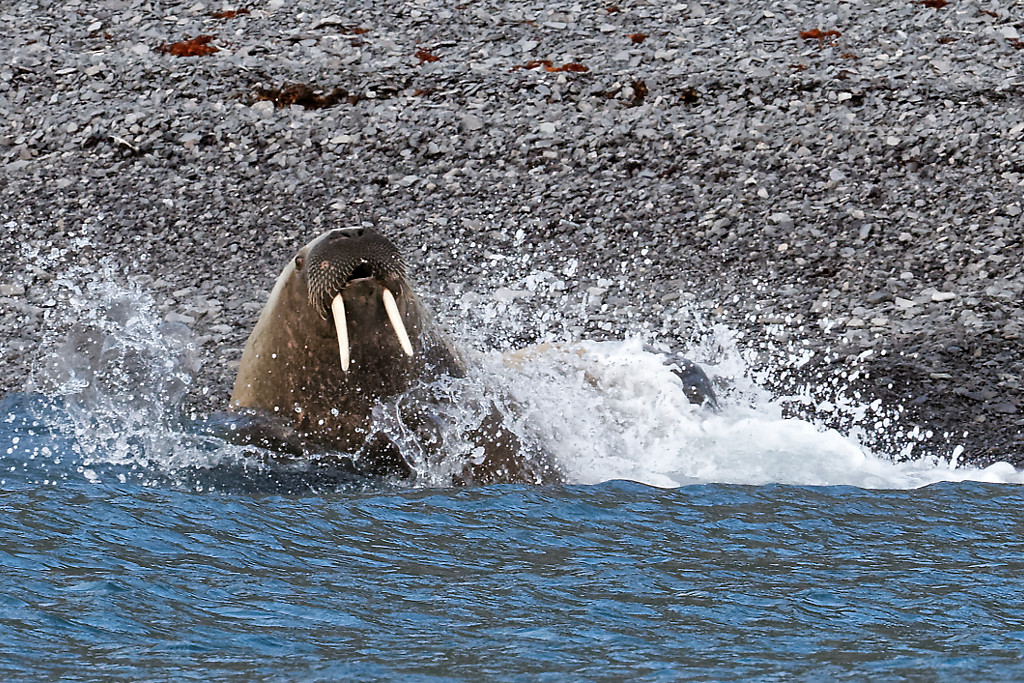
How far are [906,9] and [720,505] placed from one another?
31.7ft

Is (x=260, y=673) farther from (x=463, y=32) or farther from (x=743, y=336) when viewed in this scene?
(x=463, y=32)

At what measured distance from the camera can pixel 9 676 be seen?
3.91 metres

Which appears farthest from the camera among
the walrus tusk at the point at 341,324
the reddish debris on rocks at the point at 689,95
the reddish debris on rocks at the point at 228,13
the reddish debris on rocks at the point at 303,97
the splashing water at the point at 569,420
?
the reddish debris on rocks at the point at 228,13

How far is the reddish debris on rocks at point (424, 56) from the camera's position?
46.1 ft

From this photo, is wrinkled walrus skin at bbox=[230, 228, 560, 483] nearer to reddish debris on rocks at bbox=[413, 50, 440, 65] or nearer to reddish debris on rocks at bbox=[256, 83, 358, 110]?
reddish debris on rocks at bbox=[256, 83, 358, 110]

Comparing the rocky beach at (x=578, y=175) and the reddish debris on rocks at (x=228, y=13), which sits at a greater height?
the reddish debris on rocks at (x=228, y=13)

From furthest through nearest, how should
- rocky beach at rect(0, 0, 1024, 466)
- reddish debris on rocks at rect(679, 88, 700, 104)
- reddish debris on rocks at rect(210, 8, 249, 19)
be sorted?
reddish debris on rocks at rect(210, 8, 249, 19), reddish debris on rocks at rect(679, 88, 700, 104), rocky beach at rect(0, 0, 1024, 466)

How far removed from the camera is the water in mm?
4113

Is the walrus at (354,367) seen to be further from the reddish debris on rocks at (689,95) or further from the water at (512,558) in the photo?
the reddish debris on rocks at (689,95)

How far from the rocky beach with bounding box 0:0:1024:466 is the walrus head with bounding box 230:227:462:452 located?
2.76m

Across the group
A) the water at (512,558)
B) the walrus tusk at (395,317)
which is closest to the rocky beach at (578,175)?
the water at (512,558)

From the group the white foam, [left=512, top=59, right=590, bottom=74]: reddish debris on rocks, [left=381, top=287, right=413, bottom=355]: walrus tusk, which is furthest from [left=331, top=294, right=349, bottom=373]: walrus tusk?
[left=512, top=59, right=590, bottom=74]: reddish debris on rocks

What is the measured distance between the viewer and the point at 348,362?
6.17 metres

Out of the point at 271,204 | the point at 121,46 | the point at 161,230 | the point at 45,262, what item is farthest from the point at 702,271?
the point at 121,46
